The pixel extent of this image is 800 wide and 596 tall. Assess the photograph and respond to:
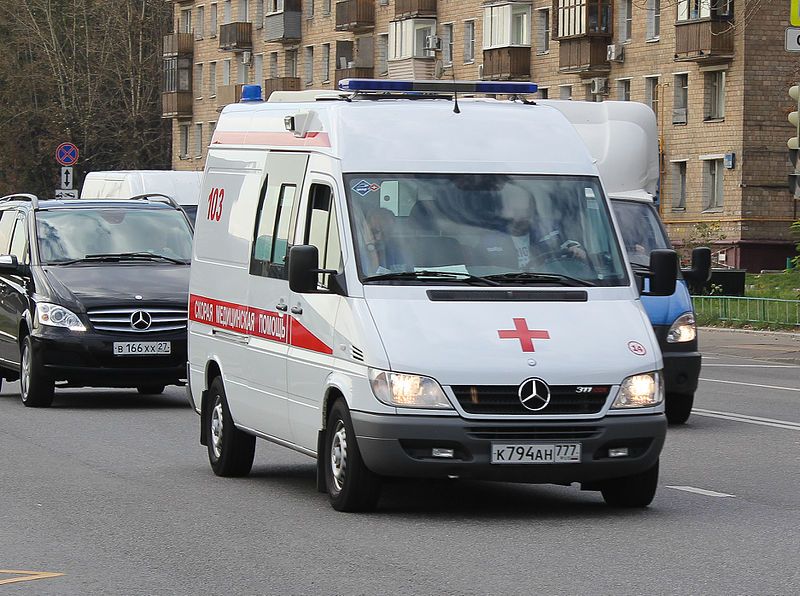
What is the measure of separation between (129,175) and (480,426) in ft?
77.9

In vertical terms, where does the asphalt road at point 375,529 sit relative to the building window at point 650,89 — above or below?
below

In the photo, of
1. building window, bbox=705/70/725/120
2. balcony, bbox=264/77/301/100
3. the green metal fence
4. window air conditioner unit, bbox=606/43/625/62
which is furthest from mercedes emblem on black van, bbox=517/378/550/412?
balcony, bbox=264/77/301/100

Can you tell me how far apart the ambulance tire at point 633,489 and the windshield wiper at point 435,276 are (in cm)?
126

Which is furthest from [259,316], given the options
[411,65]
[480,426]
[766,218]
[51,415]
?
[411,65]

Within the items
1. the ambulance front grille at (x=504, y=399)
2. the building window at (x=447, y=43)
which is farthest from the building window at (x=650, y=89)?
the ambulance front grille at (x=504, y=399)

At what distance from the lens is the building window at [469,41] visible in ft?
228

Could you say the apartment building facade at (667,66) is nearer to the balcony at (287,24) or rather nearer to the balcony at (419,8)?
the balcony at (419,8)

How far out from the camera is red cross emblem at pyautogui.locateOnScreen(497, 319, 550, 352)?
32.5ft

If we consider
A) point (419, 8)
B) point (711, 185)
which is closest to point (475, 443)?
point (711, 185)

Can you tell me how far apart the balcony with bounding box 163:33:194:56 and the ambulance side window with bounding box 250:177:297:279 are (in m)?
82.4

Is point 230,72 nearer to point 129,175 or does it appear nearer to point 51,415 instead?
point 129,175

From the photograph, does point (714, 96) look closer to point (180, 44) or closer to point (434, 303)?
point (180, 44)

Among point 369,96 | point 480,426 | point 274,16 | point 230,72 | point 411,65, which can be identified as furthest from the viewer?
point 230,72

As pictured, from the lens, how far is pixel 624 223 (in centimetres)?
1738
